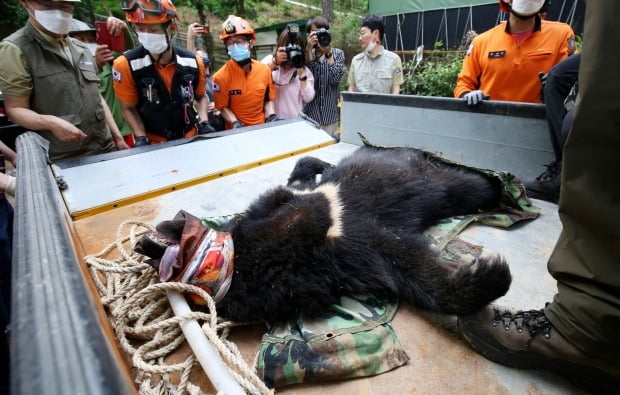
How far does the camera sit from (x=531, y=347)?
1.17m

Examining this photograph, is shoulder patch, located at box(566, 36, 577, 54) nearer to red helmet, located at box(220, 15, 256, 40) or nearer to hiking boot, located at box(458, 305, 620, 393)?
hiking boot, located at box(458, 305, 620, 393)

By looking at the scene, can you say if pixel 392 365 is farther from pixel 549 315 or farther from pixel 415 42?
pixel 415 42

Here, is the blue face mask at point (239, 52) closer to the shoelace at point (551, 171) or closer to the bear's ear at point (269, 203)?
the bear's ear at point (269, 203)

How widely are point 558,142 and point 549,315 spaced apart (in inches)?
65.3

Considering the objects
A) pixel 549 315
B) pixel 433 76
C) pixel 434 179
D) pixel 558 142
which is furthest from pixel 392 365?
pixel 433 76

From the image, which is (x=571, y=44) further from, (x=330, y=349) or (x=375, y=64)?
(x=330, y=349)

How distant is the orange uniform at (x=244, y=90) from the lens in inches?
153

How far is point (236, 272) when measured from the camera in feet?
4.75

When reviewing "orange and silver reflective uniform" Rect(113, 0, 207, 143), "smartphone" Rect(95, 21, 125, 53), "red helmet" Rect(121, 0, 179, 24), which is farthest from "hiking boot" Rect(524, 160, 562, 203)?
"smartphone" Rect(95, 21, 125, 53)

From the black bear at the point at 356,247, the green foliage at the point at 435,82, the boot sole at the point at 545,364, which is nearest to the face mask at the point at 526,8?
the black bear at the point at 356,247

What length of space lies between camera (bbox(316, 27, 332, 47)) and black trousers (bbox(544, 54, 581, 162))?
9.03ft

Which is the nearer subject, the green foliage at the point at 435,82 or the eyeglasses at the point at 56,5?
the eyeglasses at the point at 56,5

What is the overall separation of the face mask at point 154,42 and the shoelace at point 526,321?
3.53 m

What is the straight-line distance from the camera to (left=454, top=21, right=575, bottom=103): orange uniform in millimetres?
2816
